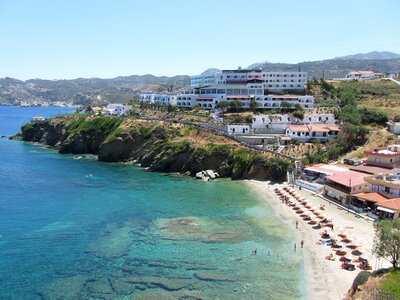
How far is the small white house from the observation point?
301 ft

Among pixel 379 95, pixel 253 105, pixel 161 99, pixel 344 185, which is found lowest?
pixel 344 185

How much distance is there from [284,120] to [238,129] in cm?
1253

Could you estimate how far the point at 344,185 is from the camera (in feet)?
187

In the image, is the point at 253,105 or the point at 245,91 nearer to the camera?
the point at 253,105

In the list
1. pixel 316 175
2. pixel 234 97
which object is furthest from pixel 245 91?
pixel 316 175

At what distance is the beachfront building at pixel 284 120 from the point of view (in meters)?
93.9

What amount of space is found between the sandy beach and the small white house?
28648mm

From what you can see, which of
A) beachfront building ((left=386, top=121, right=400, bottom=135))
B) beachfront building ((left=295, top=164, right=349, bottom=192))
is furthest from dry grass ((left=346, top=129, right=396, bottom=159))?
beachfront building ((left=295, top=164, right=349, bottom=192))

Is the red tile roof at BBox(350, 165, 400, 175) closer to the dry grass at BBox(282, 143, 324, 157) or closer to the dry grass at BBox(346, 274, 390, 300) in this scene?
the dry grass at BBox(282, 143, 324, 157)

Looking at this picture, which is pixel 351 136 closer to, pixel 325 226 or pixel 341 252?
pixel 325 226

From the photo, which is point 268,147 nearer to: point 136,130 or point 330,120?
point 330,120

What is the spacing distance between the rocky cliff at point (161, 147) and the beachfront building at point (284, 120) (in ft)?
36.9

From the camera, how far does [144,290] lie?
115 feet

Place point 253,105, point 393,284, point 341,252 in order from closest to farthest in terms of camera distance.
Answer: point 393,284
point 341,252
point 253,105
